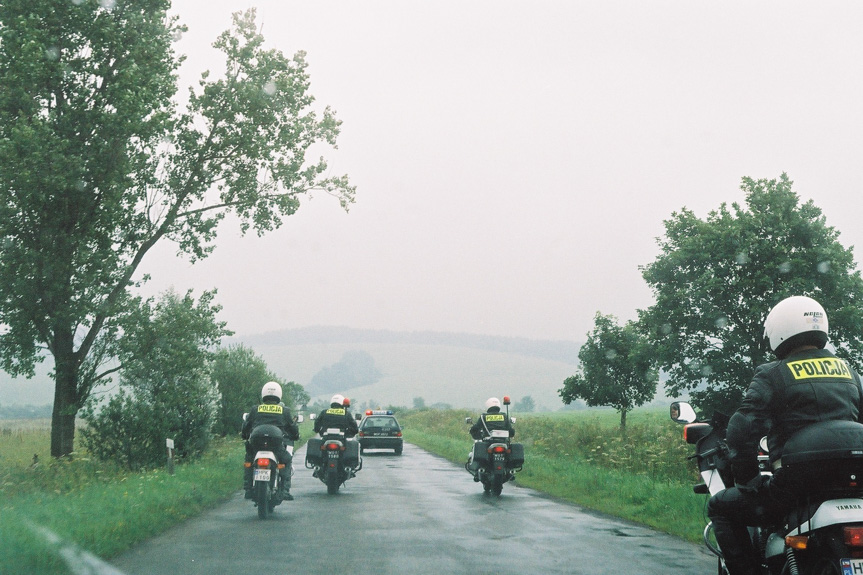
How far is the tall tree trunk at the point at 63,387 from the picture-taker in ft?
72.2

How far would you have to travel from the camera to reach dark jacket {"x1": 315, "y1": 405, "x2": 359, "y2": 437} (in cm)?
1580

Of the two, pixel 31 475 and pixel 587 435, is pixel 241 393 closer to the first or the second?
pixel 587 435

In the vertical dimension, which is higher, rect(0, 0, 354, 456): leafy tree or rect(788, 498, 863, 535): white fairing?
rect(0, 0, 354, 456): leafy tree

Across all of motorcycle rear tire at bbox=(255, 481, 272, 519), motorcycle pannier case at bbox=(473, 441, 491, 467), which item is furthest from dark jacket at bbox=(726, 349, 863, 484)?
motorcycle pannier case at bbox=(473, 441, 491, 467)

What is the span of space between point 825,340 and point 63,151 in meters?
19.0

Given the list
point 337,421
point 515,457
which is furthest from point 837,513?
point 337,421

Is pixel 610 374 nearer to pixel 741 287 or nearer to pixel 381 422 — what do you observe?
pixel 741 287

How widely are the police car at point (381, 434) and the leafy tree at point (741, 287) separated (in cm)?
1324

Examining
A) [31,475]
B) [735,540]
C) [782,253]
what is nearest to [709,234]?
[782,253]

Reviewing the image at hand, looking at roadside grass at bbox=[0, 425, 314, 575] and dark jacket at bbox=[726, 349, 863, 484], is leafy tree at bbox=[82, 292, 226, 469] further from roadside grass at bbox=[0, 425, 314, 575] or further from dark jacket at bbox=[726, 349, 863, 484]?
dark jacket at bbox=[726, 349, 863, 484]

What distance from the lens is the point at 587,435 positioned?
26641mm

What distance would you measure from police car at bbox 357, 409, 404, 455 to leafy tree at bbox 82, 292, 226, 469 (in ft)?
32.0

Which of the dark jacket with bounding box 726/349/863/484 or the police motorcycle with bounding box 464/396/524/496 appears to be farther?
the police motorcycle with bounding box 464/396/524/496

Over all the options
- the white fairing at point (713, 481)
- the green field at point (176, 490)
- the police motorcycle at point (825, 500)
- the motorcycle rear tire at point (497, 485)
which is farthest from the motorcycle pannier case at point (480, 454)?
the police motorcycle at point (825, 500)
